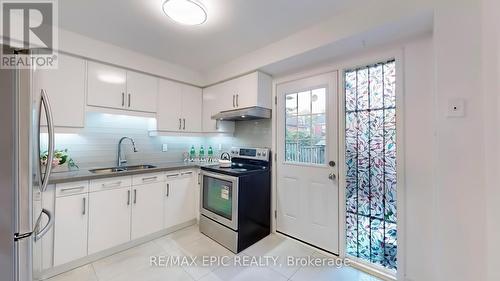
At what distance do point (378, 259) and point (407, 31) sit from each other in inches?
80.4

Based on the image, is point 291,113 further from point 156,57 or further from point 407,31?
point 156,57

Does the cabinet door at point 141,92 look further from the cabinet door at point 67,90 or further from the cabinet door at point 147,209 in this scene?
the cabinet door at point 147,209

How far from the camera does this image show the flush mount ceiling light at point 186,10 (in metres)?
1.53

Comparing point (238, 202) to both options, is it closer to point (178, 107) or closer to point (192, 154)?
point (192, 154)

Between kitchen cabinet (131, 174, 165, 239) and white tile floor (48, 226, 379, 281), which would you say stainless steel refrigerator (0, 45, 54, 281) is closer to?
white tile floor (48, 226, 379, 281)

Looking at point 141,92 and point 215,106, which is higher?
point 141,92

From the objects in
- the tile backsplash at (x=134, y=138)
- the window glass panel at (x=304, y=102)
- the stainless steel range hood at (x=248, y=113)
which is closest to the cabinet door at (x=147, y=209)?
the tile backsplash at (x=134, y=138)

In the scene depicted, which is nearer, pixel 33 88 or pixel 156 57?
pixel 33 88

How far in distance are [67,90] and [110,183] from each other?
1.04 metres

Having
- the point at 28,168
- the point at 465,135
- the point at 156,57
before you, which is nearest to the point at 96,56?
the point at 156,57

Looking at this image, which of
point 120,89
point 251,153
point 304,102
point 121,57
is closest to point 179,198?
point 251,153

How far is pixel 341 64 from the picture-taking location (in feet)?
7.09

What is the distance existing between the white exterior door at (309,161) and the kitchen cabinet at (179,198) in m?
1.23

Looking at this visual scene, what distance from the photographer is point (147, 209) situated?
244cm
